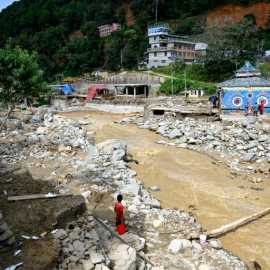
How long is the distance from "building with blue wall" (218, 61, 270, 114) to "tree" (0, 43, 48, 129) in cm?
1562

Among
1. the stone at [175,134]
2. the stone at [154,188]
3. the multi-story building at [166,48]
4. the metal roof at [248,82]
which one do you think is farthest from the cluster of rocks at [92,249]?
the multi-story building at [166,48]

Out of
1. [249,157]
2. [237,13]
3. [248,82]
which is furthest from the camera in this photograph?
[237,13]

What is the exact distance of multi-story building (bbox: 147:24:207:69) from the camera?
2623 inches

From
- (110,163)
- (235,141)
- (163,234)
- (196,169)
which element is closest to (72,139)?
(110,163)

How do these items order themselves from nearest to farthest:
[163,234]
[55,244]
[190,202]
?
1. [55,244]
2. [163,234]
3. [190,202]

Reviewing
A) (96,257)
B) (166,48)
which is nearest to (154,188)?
(96,257)

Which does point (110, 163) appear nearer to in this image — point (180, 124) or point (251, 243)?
point (251, 243)

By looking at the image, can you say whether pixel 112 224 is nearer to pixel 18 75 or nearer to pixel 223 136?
pixel 18 75

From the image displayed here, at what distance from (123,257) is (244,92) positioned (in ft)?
78.0

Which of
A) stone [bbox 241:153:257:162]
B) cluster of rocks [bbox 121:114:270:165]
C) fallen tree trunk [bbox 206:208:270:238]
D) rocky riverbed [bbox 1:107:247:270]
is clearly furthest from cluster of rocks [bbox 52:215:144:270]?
cluster of rocks [bbox 121:114:270:165]

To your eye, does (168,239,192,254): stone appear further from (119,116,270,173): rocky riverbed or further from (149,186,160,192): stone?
(119,116,270,173): rocky riverbed

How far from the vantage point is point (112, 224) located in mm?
10898

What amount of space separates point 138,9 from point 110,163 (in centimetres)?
7619

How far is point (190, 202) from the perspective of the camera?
1416cm
